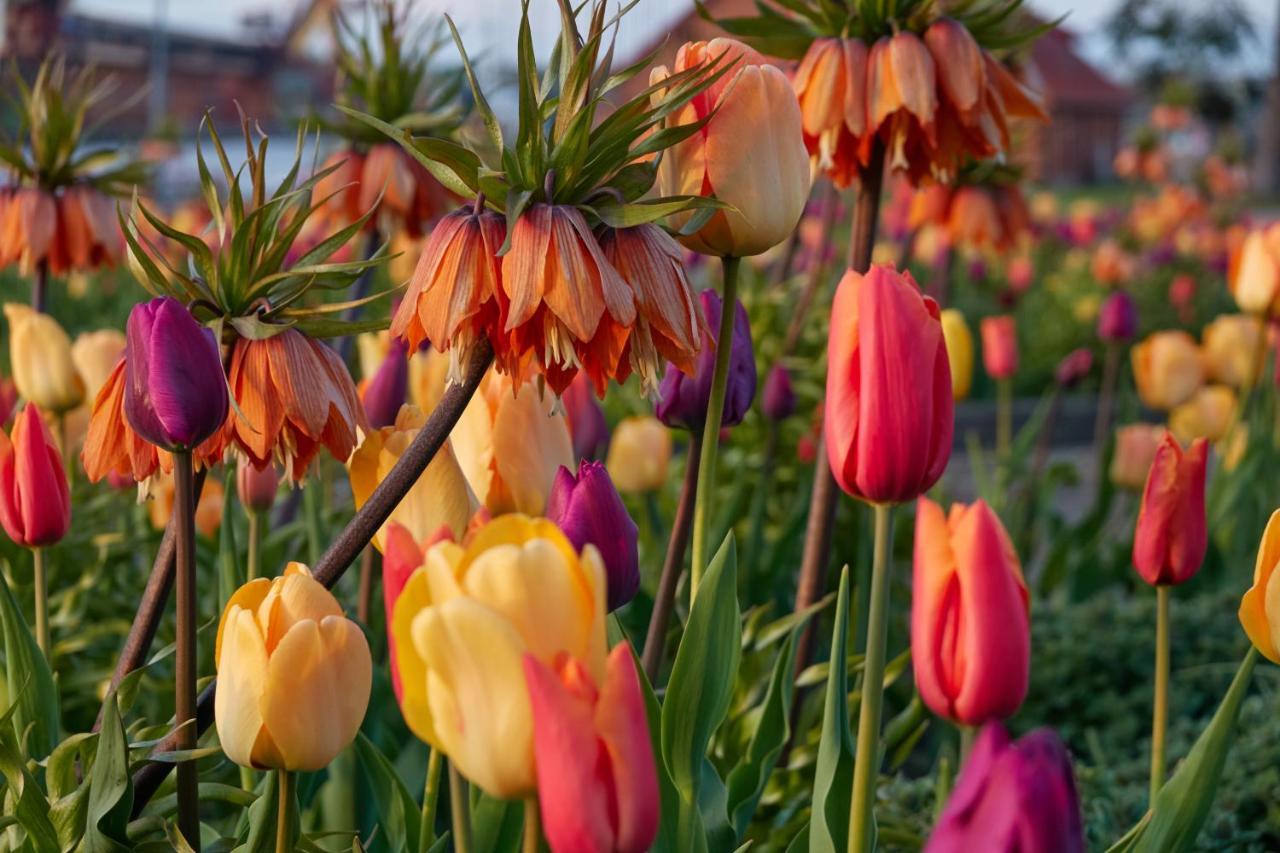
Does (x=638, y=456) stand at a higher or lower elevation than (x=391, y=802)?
higher

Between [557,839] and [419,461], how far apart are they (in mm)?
385

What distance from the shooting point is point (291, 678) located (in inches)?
35.6

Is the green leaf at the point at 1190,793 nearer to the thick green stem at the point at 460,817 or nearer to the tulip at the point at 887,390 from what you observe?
the tulip at the point at 887,390

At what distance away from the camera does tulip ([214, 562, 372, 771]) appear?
0.91 metres

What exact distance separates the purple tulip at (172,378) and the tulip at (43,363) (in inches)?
51.1

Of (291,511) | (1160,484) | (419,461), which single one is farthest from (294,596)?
(291,511)

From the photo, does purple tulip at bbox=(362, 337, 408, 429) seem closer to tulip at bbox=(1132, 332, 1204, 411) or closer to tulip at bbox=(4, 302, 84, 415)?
tulip at bbox=(4, 302, 84, 415)

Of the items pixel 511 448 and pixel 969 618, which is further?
pixel 511 448

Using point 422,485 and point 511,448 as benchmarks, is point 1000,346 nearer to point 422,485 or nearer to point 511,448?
point 511,448

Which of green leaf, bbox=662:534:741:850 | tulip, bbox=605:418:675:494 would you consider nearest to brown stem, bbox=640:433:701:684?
green leaf, bbox=662:534:741:850

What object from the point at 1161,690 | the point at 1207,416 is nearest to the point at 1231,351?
the point at 1207,416

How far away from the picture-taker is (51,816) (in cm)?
111

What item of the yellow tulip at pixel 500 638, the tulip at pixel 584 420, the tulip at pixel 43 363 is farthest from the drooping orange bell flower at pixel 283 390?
the tulip at pixel 43 363

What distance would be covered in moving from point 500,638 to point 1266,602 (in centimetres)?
69
